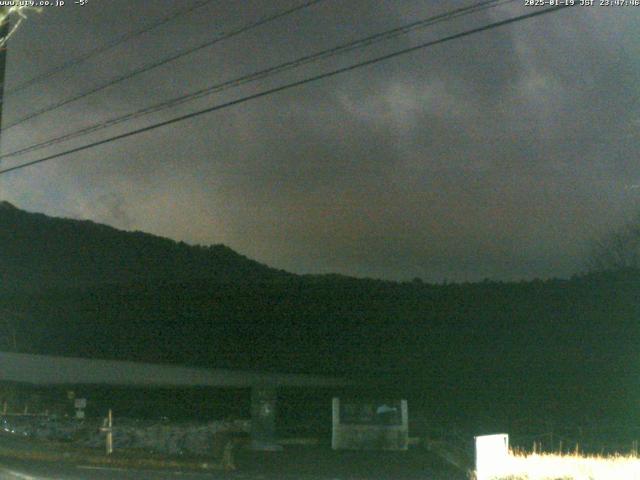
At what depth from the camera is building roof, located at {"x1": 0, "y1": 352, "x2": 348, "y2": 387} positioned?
36.6m

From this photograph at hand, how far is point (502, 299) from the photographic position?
40.9 metres

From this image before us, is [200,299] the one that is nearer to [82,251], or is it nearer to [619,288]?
[82,251]

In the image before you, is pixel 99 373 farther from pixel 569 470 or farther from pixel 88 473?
pixel 569 470

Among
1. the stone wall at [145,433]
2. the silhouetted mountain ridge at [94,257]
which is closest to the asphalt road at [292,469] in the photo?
the stone wall at [145,433]

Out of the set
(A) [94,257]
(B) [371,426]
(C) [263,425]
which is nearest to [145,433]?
(C) [263,425]

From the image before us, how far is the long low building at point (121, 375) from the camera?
35.8 m

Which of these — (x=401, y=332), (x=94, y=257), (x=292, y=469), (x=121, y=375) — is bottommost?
(x=292, y=469)

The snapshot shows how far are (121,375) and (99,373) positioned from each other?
1.17 m

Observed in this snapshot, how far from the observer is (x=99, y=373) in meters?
37.6

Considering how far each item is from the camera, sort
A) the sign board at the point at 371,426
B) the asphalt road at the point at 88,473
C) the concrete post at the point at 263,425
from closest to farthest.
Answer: the asphalt road at the point at 88,473 < the sign board at the point at 371,426 < the concrete post at the point at 263,425

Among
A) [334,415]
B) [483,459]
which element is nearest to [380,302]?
[334,415]

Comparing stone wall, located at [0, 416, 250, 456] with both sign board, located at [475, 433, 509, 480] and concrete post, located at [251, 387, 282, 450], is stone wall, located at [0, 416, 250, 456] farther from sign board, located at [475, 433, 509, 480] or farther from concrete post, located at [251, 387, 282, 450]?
sign board, located at [475, 433, 509, 480]

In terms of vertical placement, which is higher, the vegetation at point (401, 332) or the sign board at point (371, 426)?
the vegetation at point (401, 332)

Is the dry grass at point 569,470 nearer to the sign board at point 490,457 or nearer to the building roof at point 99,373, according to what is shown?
the sign board at point 490,457
